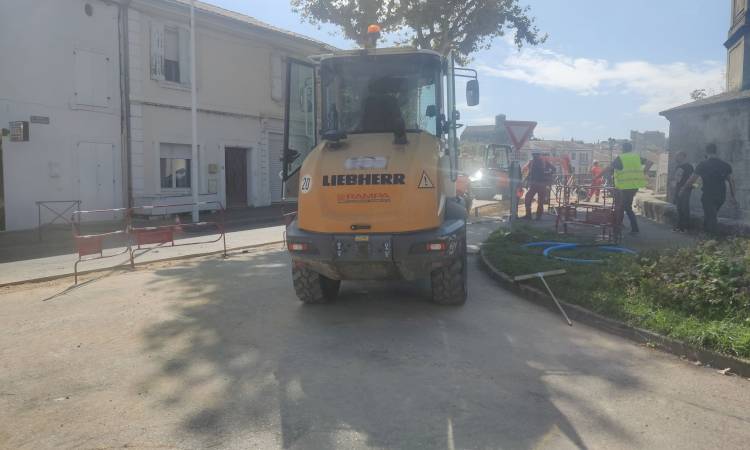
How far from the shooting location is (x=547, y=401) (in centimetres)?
408

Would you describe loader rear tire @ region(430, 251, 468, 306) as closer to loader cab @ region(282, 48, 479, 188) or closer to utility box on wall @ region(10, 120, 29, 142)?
loader cab @ region(282, 48, 479, 188)

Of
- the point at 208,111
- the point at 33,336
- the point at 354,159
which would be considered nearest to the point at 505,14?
the point at 208,111

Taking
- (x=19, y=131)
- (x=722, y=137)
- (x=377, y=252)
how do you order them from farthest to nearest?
(x=19, y=131) < (x=722, y=137) < (x=377, y=252)

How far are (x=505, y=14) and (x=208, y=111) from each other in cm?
1186

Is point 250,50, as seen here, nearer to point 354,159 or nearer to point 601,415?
point 354,159

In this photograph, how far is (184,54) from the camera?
1872 centimetres

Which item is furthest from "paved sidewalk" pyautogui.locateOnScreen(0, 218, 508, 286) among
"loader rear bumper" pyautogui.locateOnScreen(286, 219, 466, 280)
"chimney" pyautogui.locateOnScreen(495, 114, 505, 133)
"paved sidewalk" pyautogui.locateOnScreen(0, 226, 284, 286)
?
"chimney" pyautogui.locateOnScreen(495, 114, 505, 133)

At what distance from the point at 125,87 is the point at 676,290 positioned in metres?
16.0

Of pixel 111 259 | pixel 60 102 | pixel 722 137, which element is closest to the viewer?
pixel 111 259

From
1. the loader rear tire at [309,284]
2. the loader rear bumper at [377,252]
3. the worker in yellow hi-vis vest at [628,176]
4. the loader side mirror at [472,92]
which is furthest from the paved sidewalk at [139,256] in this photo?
the loader rear bumper at [377,252]

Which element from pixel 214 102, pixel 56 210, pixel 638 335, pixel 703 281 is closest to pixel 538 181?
pixel 703 281

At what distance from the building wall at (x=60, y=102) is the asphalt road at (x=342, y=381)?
9.13 m

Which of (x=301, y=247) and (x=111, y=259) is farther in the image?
(x=111, y=259)

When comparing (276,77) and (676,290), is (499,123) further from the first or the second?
(676,290)
